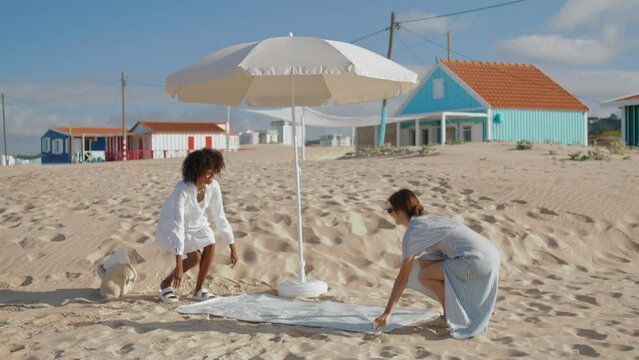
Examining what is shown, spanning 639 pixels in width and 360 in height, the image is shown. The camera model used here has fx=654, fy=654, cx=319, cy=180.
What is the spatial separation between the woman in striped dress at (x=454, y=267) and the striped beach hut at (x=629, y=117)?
23.2 meters

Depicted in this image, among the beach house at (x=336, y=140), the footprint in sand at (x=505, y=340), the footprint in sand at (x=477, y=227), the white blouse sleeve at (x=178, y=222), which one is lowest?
the footprint in sand at (x=505, y=340)

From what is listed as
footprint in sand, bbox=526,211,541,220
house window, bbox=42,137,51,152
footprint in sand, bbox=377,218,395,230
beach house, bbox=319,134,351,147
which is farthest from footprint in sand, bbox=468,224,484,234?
beach house, bbox=319,134,351,147

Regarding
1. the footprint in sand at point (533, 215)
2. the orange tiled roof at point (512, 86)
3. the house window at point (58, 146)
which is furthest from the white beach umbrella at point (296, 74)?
the house window at point (58, 146)

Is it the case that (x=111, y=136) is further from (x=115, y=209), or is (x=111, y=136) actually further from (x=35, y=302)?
(x=35, y=302)

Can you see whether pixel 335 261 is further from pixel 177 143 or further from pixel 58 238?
pixel 177 143

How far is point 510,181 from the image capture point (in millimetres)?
9758

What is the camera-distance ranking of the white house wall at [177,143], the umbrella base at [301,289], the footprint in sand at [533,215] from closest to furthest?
the umbrella base at [301,289] → the footprint in sand at [533,215] → the white house wall at [177,143]

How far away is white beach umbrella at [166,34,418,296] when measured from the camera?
491 centimetres

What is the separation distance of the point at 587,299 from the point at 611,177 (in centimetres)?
543

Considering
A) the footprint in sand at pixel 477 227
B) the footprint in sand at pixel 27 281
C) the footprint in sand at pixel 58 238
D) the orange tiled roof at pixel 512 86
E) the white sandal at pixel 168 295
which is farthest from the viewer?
the orange tiled roof at pixel 512 86

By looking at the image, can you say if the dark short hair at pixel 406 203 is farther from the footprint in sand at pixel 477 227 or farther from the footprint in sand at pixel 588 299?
the footprint in sand at pixel 477 227

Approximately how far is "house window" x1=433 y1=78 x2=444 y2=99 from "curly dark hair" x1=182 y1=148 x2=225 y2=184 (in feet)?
80.9

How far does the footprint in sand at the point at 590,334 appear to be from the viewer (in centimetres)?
435

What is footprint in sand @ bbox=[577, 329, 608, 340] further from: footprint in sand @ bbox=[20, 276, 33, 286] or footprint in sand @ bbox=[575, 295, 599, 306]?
footprint in sand @ bbox=[20, 276, 33, 286]
